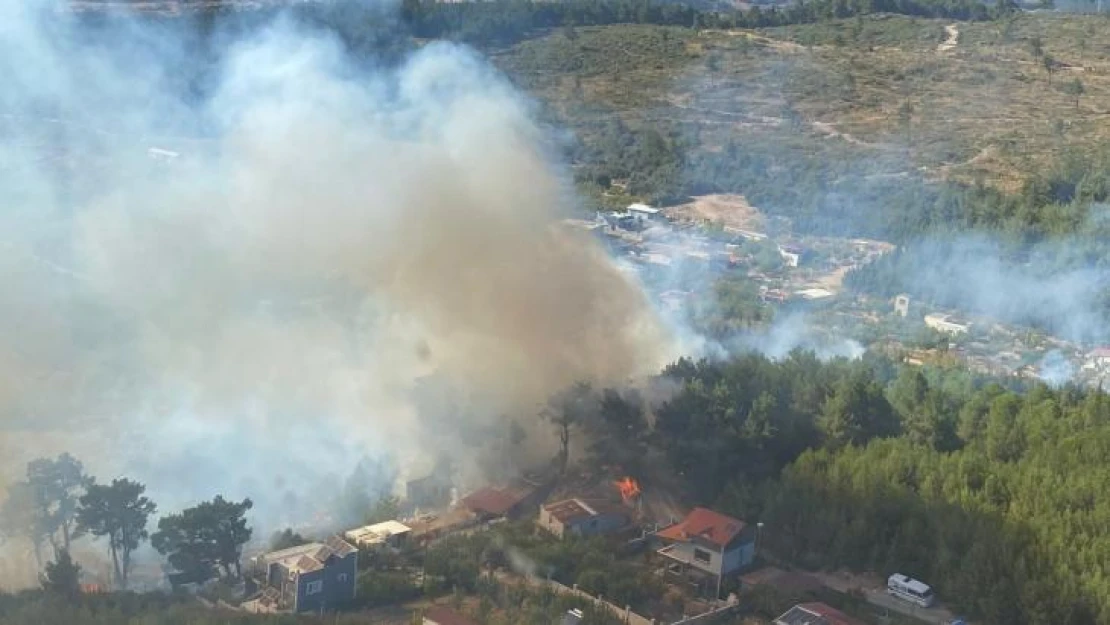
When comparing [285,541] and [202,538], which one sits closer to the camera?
[202,538]

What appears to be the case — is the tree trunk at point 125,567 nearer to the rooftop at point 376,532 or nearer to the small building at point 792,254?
the rooftop at point 376,532

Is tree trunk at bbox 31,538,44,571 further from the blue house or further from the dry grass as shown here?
the dry grass

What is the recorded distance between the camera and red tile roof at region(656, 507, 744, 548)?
13047 mm

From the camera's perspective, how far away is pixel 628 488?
1509cm

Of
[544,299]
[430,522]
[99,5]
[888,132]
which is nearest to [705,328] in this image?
[544,299]

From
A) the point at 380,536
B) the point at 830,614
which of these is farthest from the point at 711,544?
the point at 380,536

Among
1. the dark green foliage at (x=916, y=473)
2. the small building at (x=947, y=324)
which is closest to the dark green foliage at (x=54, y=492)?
the dark green foliage at (x=916, y=473)

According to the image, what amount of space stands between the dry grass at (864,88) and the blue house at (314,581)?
24684 millimetres

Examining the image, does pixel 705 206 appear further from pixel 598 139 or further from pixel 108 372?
pixel 108 372

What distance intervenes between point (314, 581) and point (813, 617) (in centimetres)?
474

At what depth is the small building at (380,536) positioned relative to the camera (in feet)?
44.4

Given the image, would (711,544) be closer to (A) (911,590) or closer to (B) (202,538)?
(A) (911,590)

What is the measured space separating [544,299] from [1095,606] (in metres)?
8.39

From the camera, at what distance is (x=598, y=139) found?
3666cm
